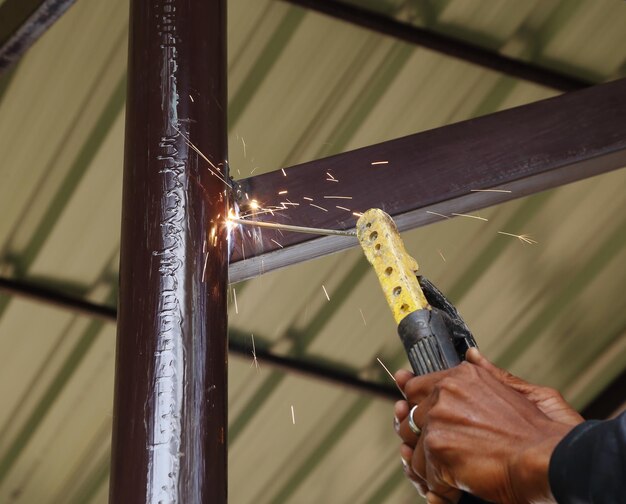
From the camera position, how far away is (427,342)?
1.78 m

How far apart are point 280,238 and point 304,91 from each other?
1.35 m

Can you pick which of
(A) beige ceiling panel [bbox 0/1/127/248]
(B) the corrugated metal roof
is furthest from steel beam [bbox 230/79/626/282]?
(A) beige ceiling panel [bbox 0/1/127/248]

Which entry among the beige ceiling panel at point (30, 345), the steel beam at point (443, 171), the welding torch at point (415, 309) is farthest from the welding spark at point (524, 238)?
the welding torch at point (415, 309)

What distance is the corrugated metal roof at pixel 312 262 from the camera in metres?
4.20

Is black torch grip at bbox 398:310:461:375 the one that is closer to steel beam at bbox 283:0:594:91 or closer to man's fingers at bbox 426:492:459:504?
man's fingers at bbox 426:492:459:504

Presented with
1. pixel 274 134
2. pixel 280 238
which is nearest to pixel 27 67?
pixel 274 134

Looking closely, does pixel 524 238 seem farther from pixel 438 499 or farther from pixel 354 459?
pixel 438 499

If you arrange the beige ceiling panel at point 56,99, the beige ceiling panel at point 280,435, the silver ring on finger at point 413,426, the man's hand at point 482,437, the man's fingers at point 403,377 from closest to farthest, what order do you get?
the man's hand at point 482,437
the silver ring on finger at point 413,426
the man's fingers at point 403,377
the beige ceiling panel at point 56,99
the beige ceiling panel at point 280,435

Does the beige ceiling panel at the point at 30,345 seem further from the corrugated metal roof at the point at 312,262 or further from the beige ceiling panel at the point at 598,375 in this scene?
the beige ceiling panel at the point at 598,375

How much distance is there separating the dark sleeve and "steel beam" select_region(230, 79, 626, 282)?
61.6 inches

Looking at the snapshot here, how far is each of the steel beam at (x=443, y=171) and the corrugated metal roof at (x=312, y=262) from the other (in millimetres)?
1073

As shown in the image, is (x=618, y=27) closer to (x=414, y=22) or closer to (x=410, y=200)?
(x=414, y=22)

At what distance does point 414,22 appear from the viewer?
167 inches

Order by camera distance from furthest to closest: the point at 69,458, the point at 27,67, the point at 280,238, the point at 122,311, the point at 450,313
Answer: the point at 69,458 → the point at 27,67 → the point at 280,238 → the point at 122,311 → the point at 450,313
